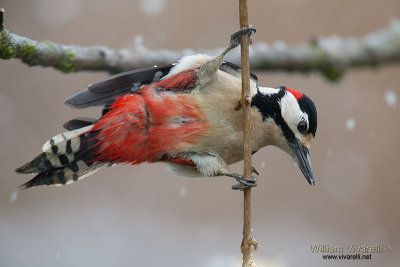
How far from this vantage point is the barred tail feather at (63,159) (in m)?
2.61

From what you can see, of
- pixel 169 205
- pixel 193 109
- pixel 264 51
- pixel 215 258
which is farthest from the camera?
pixel 169 205

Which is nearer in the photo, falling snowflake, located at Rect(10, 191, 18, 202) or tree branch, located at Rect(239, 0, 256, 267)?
tree branch, located at Rect(239, 0, 256, 267)

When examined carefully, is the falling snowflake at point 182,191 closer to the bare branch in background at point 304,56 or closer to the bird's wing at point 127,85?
the bare branch in background at point 304,56

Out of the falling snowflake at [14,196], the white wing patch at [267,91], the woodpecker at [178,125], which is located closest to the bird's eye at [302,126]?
the woodpecker at [178,125]

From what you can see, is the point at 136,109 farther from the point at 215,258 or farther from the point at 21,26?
the point at 21,26

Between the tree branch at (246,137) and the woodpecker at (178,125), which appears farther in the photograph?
the woodpecker at (178,125)

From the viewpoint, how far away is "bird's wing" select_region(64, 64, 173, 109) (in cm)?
263

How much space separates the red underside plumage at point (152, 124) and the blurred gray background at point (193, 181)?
67.1 inches

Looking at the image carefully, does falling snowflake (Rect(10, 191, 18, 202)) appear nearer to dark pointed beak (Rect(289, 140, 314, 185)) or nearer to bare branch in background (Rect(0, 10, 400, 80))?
bare branch in background (Rect(0, 10, 400, 80))

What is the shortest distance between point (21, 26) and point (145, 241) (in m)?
1.98

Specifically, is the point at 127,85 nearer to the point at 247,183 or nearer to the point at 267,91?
the point at 267,91

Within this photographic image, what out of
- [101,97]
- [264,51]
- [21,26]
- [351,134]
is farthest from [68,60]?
[351,134]

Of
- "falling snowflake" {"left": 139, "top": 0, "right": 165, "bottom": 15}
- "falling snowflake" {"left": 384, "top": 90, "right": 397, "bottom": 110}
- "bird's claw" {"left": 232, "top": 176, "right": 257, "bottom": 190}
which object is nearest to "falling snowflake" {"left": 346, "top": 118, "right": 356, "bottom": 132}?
"falling snowflake" {"left": 384, "top": 90, "right": 397, "bottom": 110}

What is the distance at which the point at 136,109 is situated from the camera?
2691 millimetres
